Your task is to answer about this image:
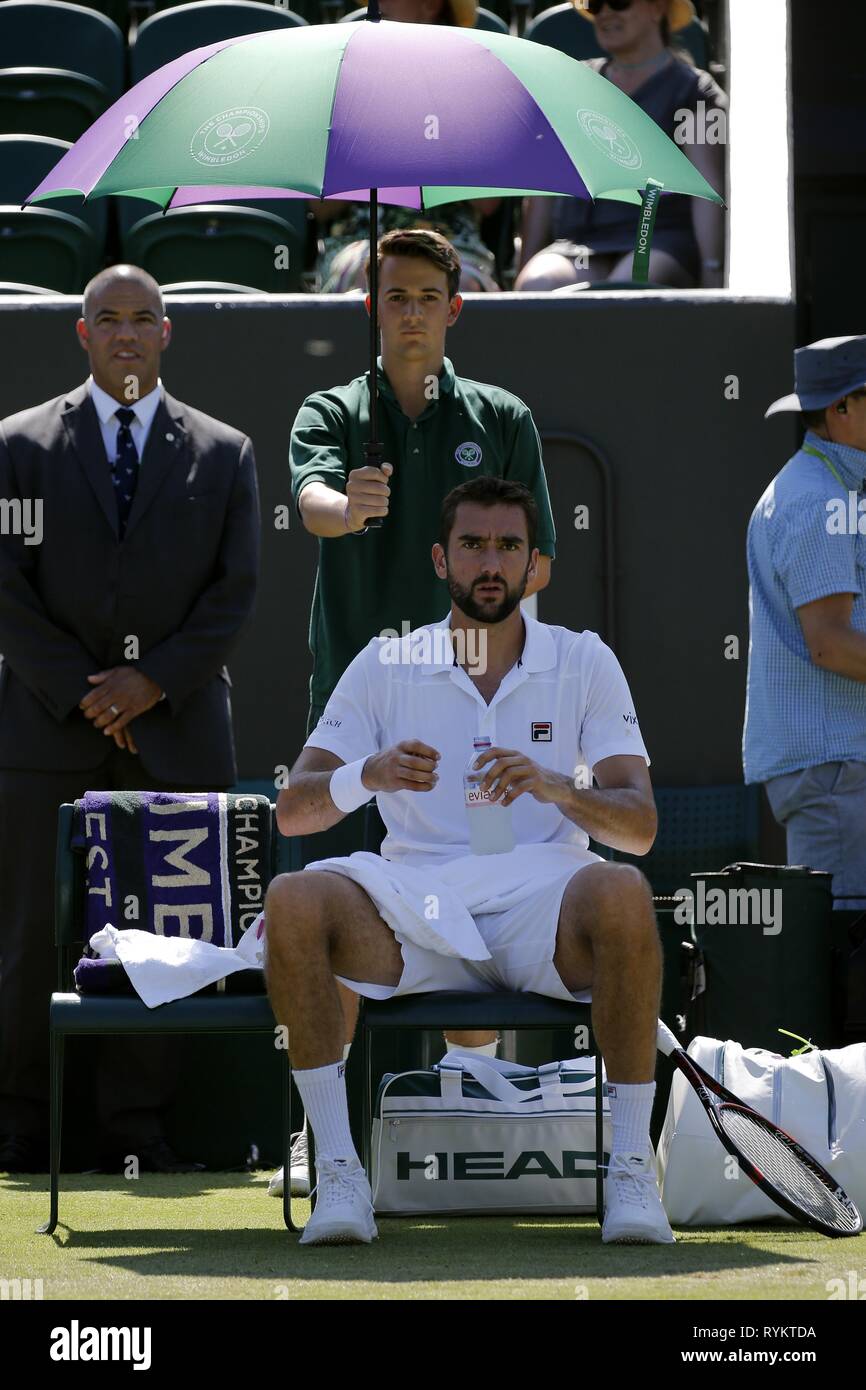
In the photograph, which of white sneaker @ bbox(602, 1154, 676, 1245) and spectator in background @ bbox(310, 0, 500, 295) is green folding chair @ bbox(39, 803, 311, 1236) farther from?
spectator in background @ bbox(310, 0, 500, 295)

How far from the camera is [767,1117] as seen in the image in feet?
16.1

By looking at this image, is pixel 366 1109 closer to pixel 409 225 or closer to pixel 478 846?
pixel 478 846

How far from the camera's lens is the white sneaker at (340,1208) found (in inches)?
171

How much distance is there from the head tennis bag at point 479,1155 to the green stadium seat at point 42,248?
4.29 meters

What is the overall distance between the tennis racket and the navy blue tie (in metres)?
2.27

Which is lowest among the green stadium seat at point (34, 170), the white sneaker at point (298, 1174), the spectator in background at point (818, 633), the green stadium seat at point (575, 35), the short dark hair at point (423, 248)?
the white sneaker at point (298, 1174)

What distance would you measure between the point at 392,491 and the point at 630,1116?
1792 mm

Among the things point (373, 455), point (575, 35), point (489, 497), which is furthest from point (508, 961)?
point (575, 35)

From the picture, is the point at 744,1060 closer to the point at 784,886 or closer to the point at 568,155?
the point at 784,886

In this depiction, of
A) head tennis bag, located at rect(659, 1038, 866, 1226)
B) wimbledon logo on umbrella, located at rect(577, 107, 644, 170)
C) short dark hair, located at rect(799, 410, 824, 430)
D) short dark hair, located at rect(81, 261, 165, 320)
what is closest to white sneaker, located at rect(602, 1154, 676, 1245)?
head tennis bag, located at rect(659, 1038, 866, 1226)

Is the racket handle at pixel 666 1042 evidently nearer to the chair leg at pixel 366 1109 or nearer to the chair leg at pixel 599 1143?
the chair leg at pixel 599 1143

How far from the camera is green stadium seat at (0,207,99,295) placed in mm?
8352

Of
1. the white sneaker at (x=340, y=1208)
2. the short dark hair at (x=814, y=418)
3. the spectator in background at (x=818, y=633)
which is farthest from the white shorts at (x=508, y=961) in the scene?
the short dark hair at (x=814, y=418)
